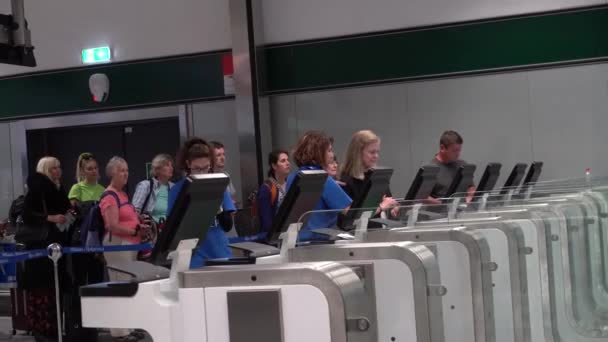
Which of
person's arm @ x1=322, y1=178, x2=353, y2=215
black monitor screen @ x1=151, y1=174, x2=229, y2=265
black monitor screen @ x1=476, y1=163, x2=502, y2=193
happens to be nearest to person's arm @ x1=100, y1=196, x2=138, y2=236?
black monitor screen @ x1=476, y1=163, x2=502, y2=193

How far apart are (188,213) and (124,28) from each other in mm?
8323

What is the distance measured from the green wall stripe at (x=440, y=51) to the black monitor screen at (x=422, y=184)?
4473 millimetres

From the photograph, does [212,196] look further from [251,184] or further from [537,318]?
[251,184]

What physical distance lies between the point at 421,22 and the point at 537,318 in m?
5.96

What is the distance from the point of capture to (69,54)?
1095 cm

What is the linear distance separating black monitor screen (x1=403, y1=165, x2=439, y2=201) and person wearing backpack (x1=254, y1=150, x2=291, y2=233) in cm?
90

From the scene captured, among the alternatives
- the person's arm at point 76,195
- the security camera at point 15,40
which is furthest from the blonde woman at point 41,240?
the security camera at point 15,40

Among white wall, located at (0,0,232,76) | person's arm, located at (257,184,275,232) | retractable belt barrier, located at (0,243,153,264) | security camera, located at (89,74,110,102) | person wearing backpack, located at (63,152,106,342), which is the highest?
white wall, located at (0,0,232,76)

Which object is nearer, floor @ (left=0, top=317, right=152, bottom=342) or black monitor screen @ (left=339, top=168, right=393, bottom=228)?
black monitor screen @ (left=339, top=168, right=393, bottom=228)

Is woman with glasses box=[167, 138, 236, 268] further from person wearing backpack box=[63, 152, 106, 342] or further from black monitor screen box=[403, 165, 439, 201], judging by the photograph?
person wearing backpack box=[63, 152, 106, 342]

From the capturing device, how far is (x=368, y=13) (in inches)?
380

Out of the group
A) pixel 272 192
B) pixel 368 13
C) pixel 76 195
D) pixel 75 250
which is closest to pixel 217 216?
pixel 272 192

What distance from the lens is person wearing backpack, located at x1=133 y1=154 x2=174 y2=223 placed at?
296 inches

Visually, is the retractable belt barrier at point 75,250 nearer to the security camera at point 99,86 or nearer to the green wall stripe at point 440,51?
the green wall stripe at point 440,51
